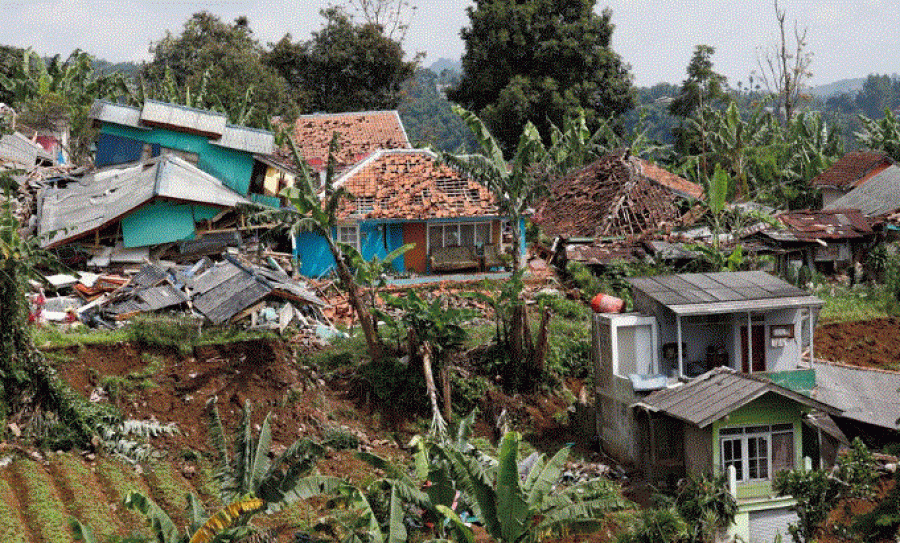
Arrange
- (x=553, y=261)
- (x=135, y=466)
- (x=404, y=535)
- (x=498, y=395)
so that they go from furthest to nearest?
(x=553, y=261) < (x=498, y=395) < (x=135, y=466) < (x=404, y=535)

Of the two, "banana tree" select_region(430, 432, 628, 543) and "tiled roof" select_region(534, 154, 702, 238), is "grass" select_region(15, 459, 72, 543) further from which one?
"tiled roof" select_region(534, 154, 702, 238)

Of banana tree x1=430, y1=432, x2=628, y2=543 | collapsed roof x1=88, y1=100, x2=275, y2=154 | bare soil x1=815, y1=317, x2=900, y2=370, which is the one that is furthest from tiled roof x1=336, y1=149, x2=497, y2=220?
banana tree x1=430, y1=432, x2=628, y2=543

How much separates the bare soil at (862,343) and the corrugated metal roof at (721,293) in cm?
516

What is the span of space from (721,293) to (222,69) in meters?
25.5

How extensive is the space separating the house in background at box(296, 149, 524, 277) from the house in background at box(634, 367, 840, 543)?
10.1 m

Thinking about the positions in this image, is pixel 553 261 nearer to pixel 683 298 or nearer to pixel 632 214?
pixel 632 214

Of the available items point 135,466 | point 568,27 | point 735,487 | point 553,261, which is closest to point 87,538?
point 135,466

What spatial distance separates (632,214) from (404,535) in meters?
19.9

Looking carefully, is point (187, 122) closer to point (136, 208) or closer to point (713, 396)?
point (136, 208)

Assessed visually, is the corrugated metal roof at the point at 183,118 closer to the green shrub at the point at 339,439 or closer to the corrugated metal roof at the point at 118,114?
the corrugated metal roof at the point at 118,114

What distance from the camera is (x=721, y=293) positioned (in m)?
23.0

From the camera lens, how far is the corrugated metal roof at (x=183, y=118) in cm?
3122

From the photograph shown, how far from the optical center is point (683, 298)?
2264 centimetres

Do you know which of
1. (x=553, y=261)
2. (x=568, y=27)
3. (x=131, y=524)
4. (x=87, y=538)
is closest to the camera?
(x=87, y=538)
